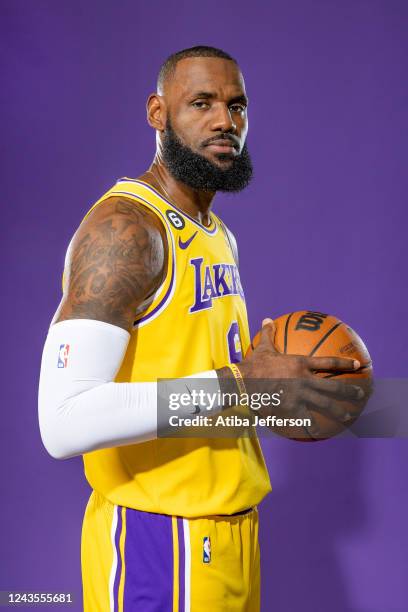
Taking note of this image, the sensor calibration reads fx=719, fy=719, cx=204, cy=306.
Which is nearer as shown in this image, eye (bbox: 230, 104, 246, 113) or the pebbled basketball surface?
the pebbled basketball surface

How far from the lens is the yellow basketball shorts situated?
4.14 feet

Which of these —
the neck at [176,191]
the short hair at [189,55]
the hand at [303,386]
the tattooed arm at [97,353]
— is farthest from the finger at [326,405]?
the short hair at [189,55]

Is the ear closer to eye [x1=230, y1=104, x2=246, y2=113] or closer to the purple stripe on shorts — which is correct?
eye [x1=230, y1=104, x2=246, y2=113]

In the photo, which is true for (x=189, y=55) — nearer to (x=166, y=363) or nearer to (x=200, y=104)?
(x=200, y=104)

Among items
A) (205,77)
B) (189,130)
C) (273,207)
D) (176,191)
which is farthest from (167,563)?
(273,207)

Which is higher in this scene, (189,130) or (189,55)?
(189,55)

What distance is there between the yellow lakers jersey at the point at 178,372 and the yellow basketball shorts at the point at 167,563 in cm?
3

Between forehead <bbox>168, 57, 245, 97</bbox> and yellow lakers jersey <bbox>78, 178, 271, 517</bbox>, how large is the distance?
10.0 inches

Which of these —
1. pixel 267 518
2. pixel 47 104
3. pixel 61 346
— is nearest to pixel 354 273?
pixel 267 518

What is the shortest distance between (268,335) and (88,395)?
0.32 metres

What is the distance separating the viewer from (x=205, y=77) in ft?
4.75

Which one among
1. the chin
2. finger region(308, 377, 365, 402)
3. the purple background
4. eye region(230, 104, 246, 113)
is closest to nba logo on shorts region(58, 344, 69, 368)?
finger region(308, 377, 365, 402)

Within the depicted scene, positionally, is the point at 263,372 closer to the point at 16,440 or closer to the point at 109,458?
the point at 109,458

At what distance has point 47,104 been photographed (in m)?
2.48
